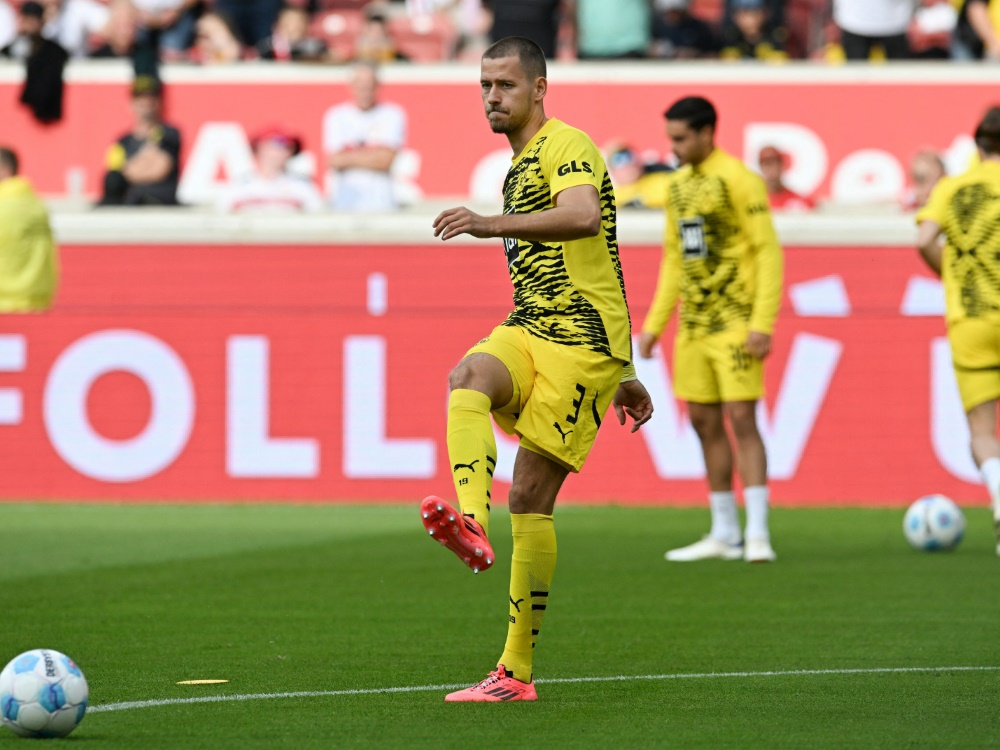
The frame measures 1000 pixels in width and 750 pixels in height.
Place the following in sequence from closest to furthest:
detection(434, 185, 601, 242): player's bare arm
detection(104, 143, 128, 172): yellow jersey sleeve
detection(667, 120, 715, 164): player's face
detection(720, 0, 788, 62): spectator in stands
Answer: detection(434, 185, 601, 242): player's bare arm < detection(667, 120, 715, 164): player's face < detection(104, 143, 128, 172): yellow jersey sleeve < detection(720, 0, 788, 62): spectator in stands

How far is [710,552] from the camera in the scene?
11211mm

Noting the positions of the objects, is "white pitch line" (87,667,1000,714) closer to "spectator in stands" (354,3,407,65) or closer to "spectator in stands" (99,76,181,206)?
"spectator in stands" (99,76,181,206)

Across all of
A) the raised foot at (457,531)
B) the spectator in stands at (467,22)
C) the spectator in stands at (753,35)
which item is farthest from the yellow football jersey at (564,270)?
the spectator in stands at (467,22)

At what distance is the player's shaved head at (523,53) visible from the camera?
6.27 m

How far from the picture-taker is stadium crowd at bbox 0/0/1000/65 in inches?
738

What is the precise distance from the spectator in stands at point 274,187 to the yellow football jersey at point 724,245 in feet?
21.7

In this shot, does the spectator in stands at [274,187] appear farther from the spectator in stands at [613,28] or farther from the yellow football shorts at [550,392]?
the yellow football shorts at [550,392]

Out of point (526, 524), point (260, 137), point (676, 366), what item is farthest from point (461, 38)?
point (526, 524)

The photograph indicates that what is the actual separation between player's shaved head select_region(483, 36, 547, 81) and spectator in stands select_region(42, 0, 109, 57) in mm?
13993

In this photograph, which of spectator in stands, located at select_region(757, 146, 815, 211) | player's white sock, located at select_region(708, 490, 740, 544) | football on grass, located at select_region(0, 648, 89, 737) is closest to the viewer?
football on grass, located at select_region(0, 648, 89, 737)

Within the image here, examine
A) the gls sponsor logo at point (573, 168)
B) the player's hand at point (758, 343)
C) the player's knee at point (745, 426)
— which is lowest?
the player's knee at point (745, 426)

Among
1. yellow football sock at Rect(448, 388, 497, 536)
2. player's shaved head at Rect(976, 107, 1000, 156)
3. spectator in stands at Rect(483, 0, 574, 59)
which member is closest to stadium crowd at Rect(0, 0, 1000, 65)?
spectator in stands at Rect(483, 0, 574, 59)

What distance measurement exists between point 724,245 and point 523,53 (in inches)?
184

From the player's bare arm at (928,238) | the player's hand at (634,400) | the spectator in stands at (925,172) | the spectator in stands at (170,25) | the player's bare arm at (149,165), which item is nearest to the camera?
the player's hand at (634,400)
